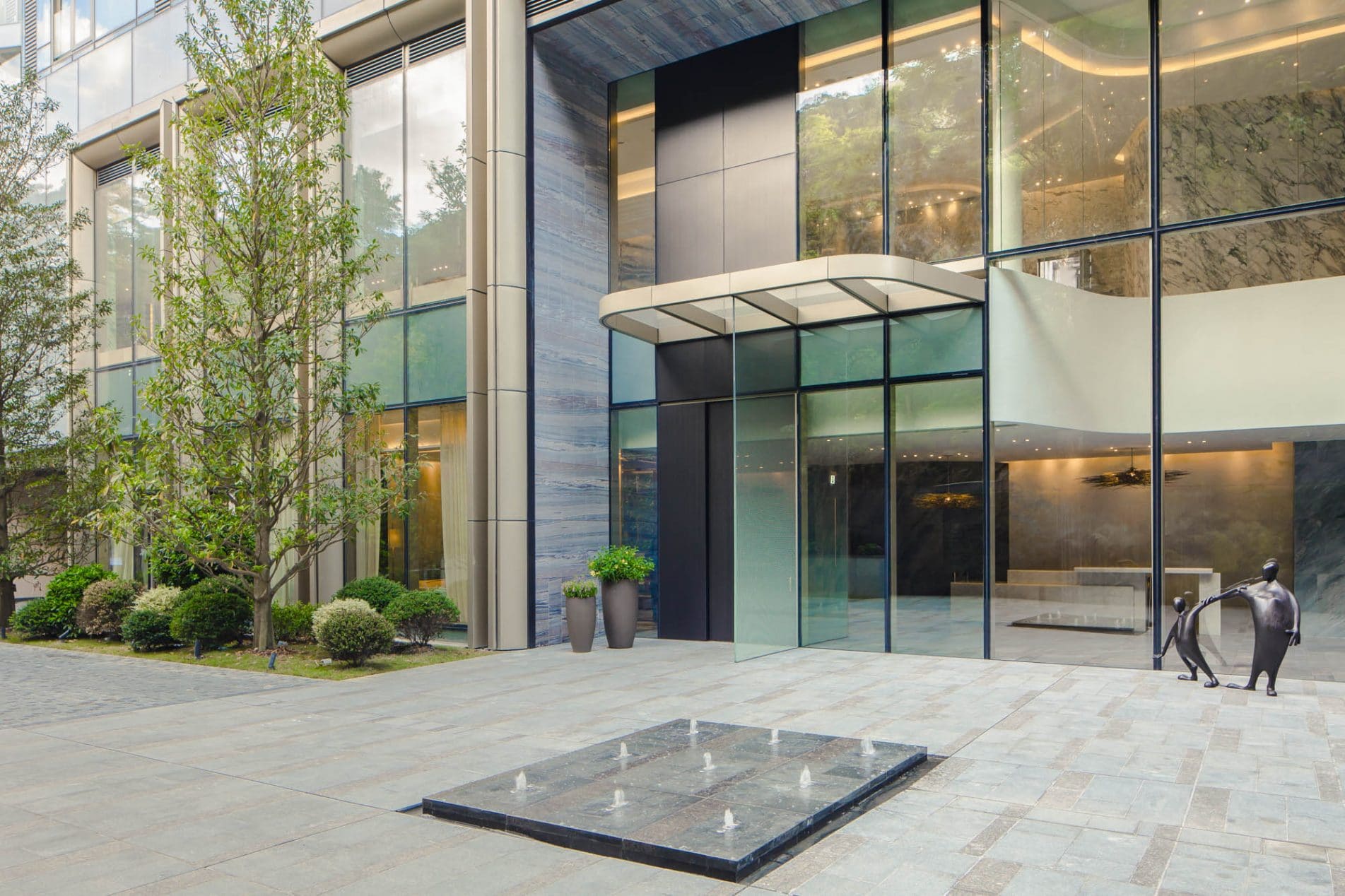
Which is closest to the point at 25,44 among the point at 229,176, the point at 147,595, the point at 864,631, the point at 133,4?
the point at 133,4

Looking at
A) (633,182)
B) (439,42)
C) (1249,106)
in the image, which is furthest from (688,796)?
(439,42)

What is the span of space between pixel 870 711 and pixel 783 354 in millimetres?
6023

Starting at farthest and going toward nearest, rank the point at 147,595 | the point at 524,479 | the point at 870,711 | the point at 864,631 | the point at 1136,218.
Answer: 1. the point at 147,595
2. the point at 524,479
3. the point at 864,631
4. the point at 1136,218
5. the point at 870,711

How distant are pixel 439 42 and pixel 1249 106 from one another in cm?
1172

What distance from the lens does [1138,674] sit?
36.6 ft

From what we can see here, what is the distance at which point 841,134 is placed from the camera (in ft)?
44.1

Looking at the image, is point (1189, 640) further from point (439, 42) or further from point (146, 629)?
point (146, 629)

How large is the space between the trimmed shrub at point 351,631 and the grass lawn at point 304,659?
0.22 meters

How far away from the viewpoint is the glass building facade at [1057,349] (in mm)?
11031

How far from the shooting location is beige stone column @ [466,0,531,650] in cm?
1389

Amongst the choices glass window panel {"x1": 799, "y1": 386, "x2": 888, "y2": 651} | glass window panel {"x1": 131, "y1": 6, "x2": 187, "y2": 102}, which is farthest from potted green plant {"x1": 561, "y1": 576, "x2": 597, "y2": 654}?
glass window panel {"x1": 131, "y1": 6, "x2": 187, "y2": 102}

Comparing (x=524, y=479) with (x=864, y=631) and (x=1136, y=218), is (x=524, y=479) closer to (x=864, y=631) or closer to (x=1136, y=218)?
(x=864, y=631)

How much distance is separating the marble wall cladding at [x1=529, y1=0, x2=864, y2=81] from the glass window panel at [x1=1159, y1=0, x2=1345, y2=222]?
4367 mm

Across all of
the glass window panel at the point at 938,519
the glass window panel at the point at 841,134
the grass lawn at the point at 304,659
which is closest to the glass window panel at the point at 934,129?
the glass window panel at the point at 841,134
